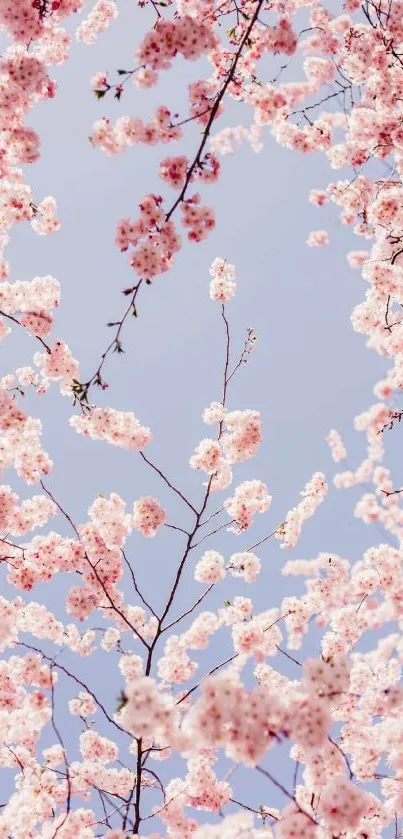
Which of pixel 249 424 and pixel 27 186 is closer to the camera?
pixel 27 186

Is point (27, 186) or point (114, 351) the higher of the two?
point (27, 186)

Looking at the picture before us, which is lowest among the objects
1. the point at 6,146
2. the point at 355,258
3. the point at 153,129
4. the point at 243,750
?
the point at 243,750

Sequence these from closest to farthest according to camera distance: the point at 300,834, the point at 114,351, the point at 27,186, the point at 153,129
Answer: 1. the point at 300,834
2. the point at 114,351
3. the point at 153,129
4. the point at 27,186

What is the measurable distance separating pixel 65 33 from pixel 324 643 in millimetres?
8769

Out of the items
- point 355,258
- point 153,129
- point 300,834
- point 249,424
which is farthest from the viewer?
point 355,258

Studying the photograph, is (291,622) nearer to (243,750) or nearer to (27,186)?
(243,750)

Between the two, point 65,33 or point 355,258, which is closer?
point 65,33

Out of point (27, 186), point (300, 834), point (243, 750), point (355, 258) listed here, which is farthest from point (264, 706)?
point (355, 258)

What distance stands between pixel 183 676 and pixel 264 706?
5.54 meters

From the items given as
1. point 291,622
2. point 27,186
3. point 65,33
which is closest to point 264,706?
point 291,622

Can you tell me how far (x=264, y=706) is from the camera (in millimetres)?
3490

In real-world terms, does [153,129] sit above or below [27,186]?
below

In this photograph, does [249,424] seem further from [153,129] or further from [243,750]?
[243,750]

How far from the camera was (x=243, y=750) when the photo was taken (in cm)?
350
